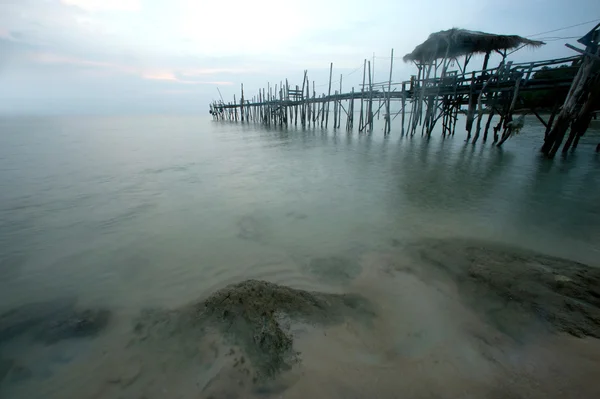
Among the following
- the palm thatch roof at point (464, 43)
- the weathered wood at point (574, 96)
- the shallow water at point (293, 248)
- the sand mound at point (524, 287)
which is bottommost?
the shallow water at point (293, 248)

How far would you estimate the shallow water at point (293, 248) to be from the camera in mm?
2023

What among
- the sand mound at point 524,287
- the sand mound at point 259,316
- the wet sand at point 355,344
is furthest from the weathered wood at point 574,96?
the sand mound at point 259,316

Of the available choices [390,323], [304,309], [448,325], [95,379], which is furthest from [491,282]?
[95,379]

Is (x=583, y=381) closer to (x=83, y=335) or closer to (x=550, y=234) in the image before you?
(x=550, y=234)

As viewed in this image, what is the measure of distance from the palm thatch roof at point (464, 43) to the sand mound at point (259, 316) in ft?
55.1

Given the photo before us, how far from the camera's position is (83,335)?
2.50 meters

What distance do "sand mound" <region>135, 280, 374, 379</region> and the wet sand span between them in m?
0.01

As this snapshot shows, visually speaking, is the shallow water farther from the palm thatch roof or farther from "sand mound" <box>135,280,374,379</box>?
the palm thatch roof

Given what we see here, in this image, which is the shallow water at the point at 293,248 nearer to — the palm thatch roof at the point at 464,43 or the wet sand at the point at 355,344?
the wet sand at the point at 355,344

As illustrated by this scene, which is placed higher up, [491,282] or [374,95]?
[374,95]

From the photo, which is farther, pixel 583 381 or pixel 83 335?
pixel 83 335

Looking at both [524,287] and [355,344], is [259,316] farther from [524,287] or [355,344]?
[524,287]

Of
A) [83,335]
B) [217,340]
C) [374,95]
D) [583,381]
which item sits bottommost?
[83,335]

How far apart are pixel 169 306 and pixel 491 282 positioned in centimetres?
352
